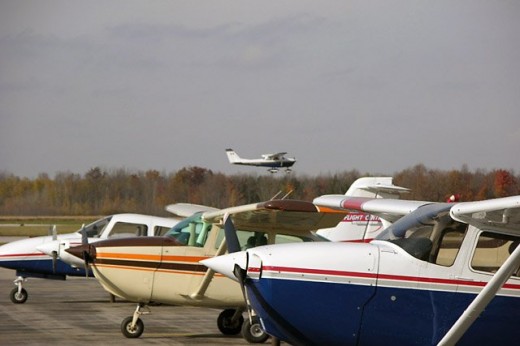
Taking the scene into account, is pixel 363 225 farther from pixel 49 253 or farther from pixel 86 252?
pixel 86 252

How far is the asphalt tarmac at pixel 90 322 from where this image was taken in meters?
14.1

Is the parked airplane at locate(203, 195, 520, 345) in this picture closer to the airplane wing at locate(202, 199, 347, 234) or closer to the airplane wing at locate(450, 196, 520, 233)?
the airplane wing at locate(450, 196, 520, 233)

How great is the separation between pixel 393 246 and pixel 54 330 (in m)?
7.43

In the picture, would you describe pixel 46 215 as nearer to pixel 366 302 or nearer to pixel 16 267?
pixel 16 267

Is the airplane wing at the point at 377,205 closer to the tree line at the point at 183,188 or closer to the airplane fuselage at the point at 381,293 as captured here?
the airplane fuselage at the point at 381,293

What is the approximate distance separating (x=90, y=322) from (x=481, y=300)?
8.93 m

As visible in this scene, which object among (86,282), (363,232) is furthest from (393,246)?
(86,282)

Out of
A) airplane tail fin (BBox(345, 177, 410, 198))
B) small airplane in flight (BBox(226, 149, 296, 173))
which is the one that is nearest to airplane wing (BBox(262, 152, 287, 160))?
small airplane in flight (BBox(226, 149, 296, 173))

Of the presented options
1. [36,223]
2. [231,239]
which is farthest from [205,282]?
[36,223]

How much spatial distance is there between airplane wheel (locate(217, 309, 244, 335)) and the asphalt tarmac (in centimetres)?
10

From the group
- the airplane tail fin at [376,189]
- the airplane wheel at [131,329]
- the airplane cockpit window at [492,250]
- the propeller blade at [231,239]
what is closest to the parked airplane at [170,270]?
the airplane wheel at [131,329]

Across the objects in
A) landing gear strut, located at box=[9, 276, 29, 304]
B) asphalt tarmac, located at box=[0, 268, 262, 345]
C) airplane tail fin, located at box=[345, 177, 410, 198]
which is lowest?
asphalt tarmac, located at box=[0, 268, 262, 345]

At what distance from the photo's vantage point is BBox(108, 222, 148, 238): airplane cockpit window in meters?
19.5

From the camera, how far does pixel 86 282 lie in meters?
24.9
